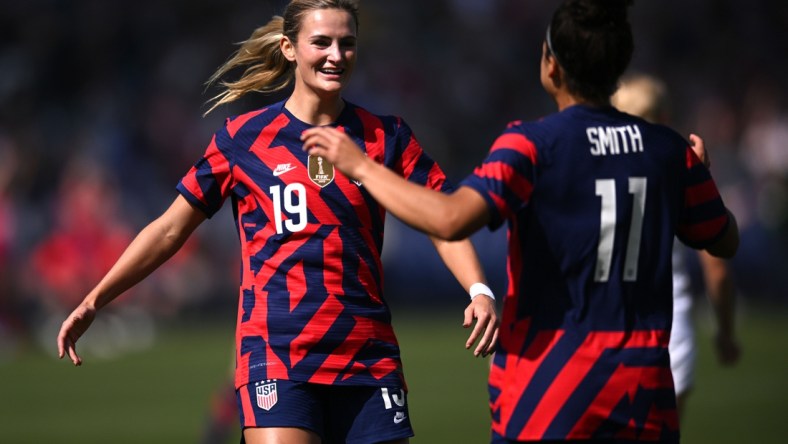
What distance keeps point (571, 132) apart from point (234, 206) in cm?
181

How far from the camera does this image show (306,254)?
480cm

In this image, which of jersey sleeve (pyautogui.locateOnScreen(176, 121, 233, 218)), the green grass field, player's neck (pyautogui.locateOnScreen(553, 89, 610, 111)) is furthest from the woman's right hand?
the green grass field

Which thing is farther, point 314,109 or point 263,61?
point 263,61

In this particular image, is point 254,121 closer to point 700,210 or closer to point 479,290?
point 479,290

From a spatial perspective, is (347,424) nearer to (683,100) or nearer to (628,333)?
(628,333)

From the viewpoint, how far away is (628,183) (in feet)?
12.5

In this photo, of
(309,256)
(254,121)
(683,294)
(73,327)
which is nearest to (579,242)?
(309,256)

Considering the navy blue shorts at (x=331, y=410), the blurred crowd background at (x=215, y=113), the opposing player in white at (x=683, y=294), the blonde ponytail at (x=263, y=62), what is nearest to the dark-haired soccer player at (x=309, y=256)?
the navy blue shorts at (x=331, y=410)

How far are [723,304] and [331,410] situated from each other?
7.43ft

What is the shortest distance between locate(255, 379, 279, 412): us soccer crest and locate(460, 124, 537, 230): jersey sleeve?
138 cm

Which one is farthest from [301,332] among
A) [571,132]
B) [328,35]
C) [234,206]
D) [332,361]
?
[571,132]

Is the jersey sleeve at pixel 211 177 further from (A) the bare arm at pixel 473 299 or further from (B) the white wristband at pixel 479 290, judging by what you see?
(B) the white wristband at pixel 479 290

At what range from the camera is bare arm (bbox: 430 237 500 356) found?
4469mm

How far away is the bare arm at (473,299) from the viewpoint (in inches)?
176
